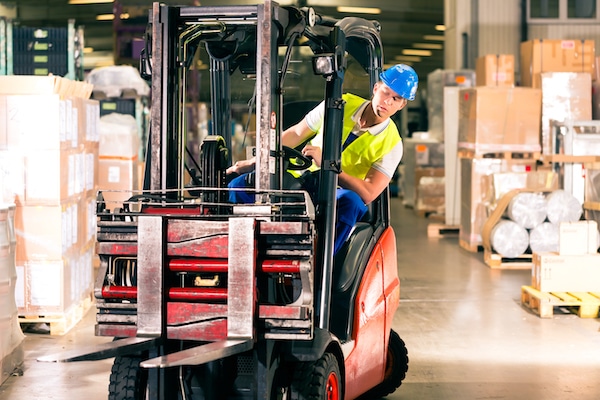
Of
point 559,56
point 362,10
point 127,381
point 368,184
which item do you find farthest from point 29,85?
point 362,10

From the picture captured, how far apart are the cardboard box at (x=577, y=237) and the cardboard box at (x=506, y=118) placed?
3688mm

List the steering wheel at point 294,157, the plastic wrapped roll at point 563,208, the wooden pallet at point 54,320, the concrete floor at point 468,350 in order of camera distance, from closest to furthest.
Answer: the steering wheel at point 294,157
the concrete floor at point 468,350
the wooden pallet at point 54,320
the plastic wrapped roll at point 563,208

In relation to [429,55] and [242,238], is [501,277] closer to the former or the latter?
[242,238]

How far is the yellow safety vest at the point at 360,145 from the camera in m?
4.92

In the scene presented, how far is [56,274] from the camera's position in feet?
24.0

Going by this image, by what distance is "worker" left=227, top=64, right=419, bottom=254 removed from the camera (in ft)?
15.9

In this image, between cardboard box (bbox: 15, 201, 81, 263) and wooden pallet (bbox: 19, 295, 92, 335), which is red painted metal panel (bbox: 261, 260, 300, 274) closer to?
cardboard box (bbox: 15, 201, 81, 263)

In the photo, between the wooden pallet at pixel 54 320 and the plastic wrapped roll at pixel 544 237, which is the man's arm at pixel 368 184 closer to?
the wooden pallet at pixel 54 320

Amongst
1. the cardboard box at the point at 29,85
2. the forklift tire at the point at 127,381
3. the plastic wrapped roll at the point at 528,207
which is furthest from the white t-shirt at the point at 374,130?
the plastic wrapped roll at the point at 528,207

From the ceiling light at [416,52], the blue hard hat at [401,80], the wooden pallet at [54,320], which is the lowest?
the wooden pallet at [54,320]

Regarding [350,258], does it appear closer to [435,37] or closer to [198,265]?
[198,265]

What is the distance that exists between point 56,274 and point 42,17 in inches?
781

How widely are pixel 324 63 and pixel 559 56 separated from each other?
8683mm

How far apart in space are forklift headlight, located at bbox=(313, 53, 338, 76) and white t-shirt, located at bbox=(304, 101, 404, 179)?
0.58 m
